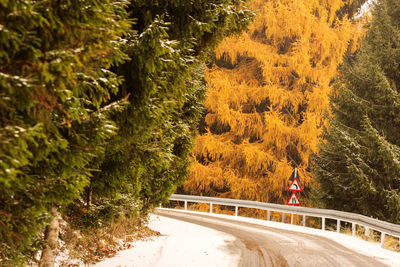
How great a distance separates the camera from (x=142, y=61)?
415 cm

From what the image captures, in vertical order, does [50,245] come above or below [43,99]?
below

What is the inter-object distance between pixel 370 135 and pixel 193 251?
8339mm

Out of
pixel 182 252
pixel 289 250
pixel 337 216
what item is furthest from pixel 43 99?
pixel 337 216

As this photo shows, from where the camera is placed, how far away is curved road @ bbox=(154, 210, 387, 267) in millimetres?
7602

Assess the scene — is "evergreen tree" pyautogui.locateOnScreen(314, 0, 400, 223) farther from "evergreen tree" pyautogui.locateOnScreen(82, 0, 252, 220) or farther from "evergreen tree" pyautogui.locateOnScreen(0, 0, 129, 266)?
"evergreen tree" pyautogui.locateOnScreen(0, 0, 129, 266)

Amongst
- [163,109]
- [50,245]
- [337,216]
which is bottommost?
[337,216]

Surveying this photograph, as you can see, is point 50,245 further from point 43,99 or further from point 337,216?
point 337,216

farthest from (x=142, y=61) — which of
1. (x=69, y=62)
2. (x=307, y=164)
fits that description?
(x=307, y=164)

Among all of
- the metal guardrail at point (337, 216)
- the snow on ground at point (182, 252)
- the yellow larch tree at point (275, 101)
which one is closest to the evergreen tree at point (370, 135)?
the metal guardrail at point (337, 216)

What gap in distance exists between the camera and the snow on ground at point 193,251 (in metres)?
7.19

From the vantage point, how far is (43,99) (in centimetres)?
271

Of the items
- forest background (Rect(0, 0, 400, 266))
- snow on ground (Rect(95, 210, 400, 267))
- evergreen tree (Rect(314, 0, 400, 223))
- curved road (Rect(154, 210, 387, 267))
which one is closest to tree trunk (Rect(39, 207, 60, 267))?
forest background (Rect(0, 0, 400, 266))

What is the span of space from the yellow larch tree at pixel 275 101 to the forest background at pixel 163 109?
80 mm

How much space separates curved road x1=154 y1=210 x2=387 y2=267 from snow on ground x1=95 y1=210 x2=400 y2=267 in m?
0.33
